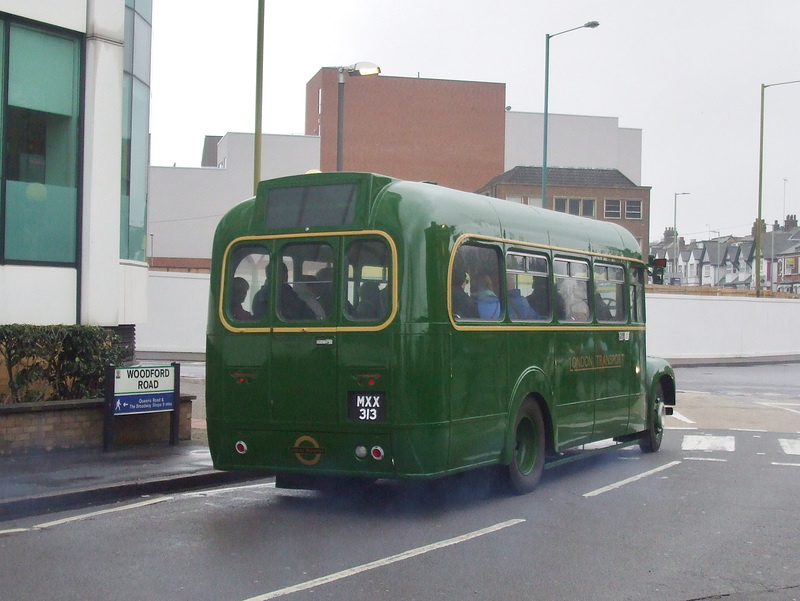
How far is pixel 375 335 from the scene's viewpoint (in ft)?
30.3

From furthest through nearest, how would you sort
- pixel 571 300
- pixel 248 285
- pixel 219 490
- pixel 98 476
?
pixel 571 300 → pixel 219 490 → pixel 98 476 → pixel 248 285

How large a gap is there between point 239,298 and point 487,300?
2.38 metres

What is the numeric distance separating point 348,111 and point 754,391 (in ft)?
179

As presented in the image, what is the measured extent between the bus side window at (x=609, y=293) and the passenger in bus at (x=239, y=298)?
15.0 ft

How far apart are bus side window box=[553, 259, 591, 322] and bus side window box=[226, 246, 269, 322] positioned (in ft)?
11.1

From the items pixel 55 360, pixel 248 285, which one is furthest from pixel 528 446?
pixel 55 360

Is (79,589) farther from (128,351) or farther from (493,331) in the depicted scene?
(128,351)

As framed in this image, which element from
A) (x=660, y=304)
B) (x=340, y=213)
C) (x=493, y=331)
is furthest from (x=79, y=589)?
(x=660, y=304)

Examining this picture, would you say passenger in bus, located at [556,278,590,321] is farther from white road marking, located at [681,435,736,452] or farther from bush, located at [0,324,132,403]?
bush, located at [0,324,132,403]

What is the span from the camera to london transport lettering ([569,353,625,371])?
11.9 m

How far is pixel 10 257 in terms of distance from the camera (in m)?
14.0

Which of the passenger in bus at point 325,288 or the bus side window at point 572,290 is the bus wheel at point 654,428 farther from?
the passenger in bus at point 325,288

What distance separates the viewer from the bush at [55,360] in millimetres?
12328

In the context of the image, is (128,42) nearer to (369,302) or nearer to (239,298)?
(239,298)
